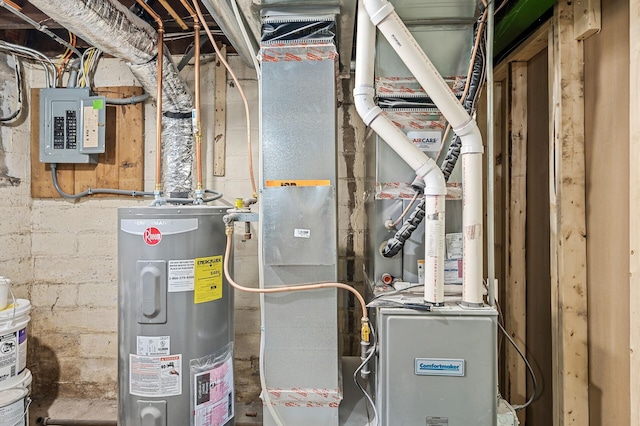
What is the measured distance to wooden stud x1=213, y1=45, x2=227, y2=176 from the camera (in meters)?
2.20

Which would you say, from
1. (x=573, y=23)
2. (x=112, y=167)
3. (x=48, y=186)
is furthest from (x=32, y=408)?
(x=573, y=23)

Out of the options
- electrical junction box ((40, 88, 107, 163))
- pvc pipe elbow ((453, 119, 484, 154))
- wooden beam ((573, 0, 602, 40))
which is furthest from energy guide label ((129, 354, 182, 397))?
wooden beam ((573, 0, 602, 40))

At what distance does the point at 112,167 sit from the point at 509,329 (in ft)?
8.91

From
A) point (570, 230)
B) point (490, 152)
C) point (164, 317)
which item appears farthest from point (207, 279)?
point (570, 230)

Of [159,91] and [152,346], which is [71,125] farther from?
[152,346]

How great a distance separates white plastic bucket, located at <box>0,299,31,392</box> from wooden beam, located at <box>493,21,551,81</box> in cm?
301

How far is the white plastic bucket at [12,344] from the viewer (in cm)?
165

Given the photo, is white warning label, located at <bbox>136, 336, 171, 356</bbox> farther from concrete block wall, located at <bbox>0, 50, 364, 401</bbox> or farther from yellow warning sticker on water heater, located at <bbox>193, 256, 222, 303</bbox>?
concrete block wall, located at <bbox>0, 50, 364, 401</bbox>

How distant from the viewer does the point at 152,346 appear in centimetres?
149

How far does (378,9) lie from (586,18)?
991 millimetres

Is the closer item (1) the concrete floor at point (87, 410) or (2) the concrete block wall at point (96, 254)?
(1) the concrete floor at point (87, 410)

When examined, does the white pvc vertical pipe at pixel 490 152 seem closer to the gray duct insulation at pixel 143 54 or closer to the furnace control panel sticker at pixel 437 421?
the furnace control panel sticker at pixel 437 421

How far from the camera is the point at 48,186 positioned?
2.24 metres

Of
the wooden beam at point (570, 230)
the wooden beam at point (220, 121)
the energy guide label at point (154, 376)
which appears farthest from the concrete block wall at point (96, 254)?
the wooden beam at point (570, 230)
